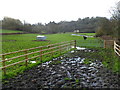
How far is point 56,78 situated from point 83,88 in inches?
55.0

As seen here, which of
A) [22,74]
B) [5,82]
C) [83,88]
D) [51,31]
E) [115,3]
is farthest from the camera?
[51,31]

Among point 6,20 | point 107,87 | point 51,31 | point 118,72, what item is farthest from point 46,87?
point 51,31

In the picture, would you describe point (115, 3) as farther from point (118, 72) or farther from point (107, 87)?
point (107, 87)

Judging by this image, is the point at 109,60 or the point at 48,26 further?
the point at 48,26

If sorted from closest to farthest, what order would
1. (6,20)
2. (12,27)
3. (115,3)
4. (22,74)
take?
1. (22,74)
2. (115,3)
3. (6,20)
4. (12,27)

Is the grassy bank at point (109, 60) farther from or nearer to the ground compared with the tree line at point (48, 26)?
nearer to the ground

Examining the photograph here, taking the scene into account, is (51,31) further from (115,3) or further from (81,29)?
(115,3)

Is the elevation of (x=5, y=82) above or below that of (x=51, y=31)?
below

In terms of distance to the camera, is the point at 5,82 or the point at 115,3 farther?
the point at 115,3

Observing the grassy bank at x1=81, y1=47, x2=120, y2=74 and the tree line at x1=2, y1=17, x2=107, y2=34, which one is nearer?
the grassy bank at x1=81, y1=47, x2=120, y2=74

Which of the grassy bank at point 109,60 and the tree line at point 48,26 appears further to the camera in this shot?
the tree line at point 48,26

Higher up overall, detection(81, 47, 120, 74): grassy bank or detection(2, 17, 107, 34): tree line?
detection(2, 17, 107, 34): tree line

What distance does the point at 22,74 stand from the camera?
5668 mm

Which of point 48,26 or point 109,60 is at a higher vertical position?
point 48,26
